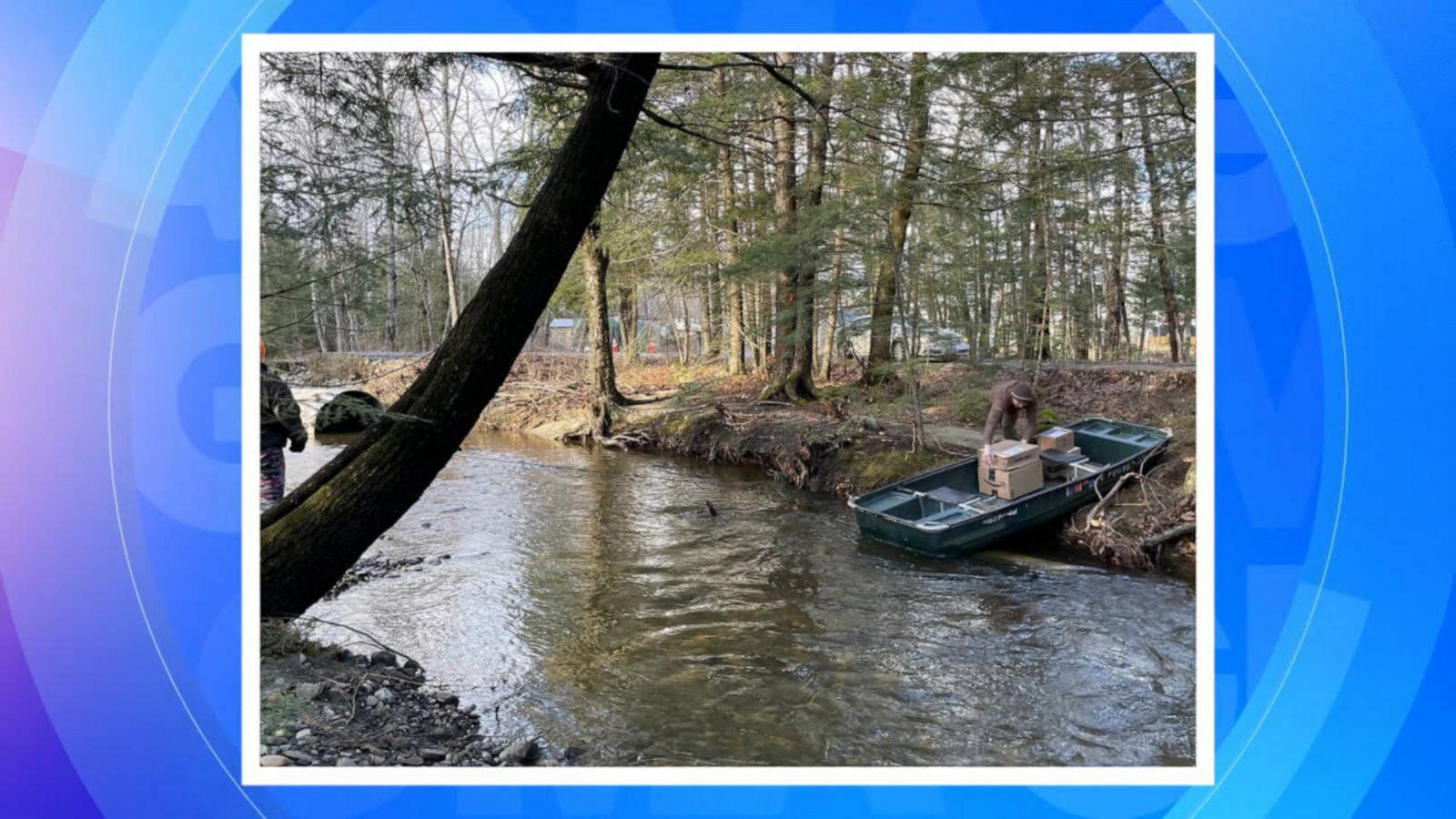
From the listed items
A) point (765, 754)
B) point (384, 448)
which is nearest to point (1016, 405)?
point (765, 754)

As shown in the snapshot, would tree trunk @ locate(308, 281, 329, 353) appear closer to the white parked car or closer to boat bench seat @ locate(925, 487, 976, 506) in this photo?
boat bench seat @ locate(925, 487, 976, 506)

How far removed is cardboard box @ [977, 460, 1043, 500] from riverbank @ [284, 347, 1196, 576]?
0.54m

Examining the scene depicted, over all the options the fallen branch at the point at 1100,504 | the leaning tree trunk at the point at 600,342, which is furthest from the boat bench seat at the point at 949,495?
the leaning tree trunk at the point at 600,342

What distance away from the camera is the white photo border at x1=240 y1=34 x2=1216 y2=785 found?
2053mm

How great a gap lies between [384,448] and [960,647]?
326 cm

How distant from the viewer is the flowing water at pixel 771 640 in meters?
3.35

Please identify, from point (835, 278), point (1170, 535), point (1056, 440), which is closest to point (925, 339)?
point (835, 278)

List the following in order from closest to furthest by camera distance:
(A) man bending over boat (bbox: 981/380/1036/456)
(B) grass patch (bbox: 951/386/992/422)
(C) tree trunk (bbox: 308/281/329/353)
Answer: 1. (C) tree trunk (bbox: 308/281/329/353)
2. (A) man bending over boat (bbox: 981/380/1036/456)
3. (B) grass patch (bbox: 951/386/992/422)

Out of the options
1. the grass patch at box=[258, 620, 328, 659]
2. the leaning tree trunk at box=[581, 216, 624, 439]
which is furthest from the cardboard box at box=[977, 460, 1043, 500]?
the leaning tree trunk at box=[581, 216, 624, 439]

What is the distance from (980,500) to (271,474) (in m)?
4.89

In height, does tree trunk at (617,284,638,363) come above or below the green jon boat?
above

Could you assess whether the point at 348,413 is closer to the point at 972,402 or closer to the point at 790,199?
the point at 972,402

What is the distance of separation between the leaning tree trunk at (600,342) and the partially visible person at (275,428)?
7390 mm

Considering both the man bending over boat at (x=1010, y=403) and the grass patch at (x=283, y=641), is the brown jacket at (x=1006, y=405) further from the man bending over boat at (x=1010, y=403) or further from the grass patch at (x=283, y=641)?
the grass patch at (x=283, y=641)
